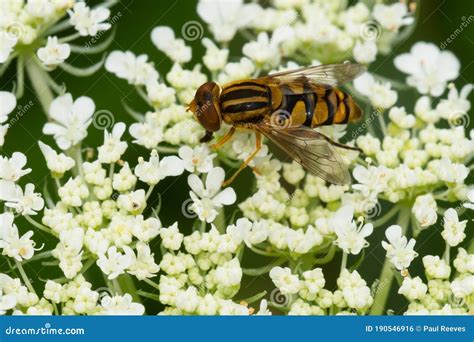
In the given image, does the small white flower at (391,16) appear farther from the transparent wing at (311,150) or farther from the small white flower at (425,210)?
the small white flower at (425,210)

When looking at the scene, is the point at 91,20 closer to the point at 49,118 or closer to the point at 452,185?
the point at 49,118

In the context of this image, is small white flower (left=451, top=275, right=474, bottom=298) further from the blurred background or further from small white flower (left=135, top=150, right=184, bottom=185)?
small white flower (left=135, top=150, right=184, bottom=185)

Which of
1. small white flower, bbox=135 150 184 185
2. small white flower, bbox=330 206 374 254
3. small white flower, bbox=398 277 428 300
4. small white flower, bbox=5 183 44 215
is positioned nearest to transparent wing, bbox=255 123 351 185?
small white flower, bbox=330 206 374 254

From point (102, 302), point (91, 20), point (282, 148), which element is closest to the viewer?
point (102, 302)

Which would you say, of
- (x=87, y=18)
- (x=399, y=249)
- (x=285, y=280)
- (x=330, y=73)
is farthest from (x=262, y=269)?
(x=87, y=18)

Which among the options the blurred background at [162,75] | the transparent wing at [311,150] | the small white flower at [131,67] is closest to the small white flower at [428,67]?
the blurred background at [162,75]

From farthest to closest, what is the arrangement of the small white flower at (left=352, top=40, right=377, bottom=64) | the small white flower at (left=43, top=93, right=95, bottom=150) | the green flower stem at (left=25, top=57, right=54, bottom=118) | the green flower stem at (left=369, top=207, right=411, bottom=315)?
the small white flower at (left=352, top=40, right=377, bottom=64) < the green flower stem at (left=25, top=57, right=54, bottom=118) < the small white flower at (left=43, top=93, right=95, bottom=150) < the green flower stem at (left=369, top=207, right=411, bottom=315)
